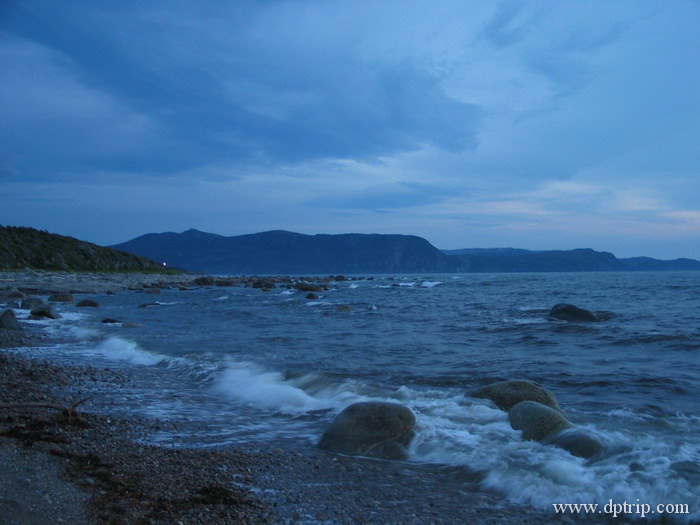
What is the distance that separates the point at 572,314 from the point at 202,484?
18.9 metres

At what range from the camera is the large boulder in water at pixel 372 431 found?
6.14 m

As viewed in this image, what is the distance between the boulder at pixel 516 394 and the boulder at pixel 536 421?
84cm

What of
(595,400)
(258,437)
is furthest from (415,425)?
(595,400)

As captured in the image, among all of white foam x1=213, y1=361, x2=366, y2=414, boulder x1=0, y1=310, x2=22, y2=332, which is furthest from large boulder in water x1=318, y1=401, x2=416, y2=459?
boulder x1=0, y1=310, x2=22, y2=332

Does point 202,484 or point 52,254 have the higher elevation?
point 52,254

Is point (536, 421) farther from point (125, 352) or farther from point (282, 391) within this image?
point (125, 352)

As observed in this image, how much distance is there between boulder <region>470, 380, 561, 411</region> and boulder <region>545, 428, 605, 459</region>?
4.98ft

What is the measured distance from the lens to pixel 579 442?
5.93 metres

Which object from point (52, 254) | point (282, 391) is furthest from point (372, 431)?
point (52, 254)

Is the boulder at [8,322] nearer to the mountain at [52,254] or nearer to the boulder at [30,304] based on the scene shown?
the boulder at [30,304]

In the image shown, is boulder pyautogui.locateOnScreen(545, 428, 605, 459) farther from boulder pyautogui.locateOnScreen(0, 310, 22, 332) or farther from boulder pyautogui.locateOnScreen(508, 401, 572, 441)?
boulder pyautogui.locateOnScreen(0, 310, 22, 332)

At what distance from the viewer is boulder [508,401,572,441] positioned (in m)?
6.43

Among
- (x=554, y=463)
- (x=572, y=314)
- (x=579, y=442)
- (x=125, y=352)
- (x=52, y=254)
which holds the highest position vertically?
(x=52, y=254)

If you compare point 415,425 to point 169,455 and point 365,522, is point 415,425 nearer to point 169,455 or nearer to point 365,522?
point 365,522
